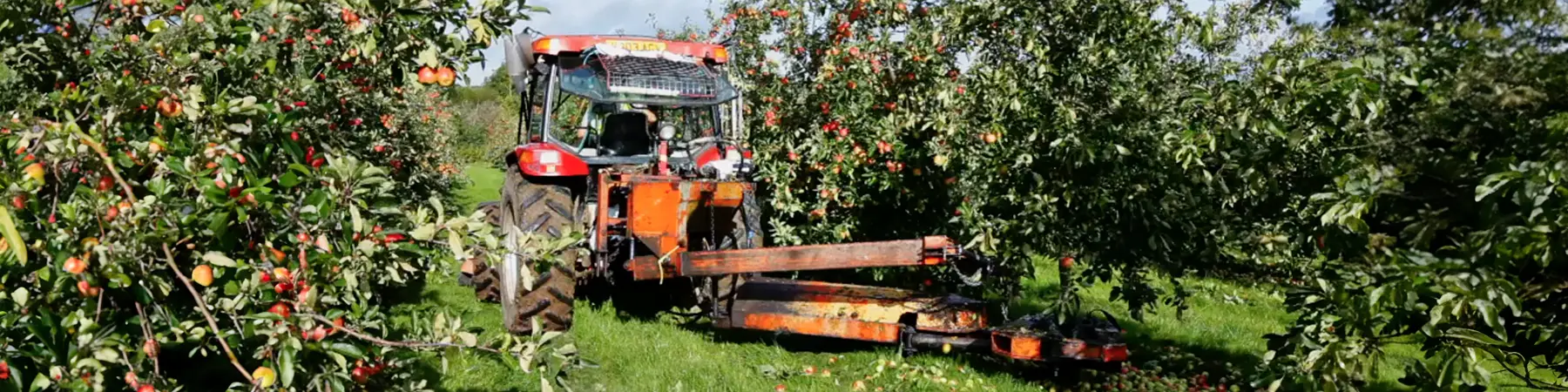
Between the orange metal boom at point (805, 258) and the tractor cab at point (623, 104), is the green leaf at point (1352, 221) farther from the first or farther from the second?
the tractor cab at point (623, 104)

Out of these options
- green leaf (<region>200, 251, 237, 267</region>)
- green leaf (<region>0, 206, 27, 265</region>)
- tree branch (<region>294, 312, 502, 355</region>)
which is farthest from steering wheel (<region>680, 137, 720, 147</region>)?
green leaf (<region>0, 206, 27, 265</region>)

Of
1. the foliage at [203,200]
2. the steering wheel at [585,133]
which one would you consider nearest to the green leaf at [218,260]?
the foliage at [203,200]

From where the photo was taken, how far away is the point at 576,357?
3441mm

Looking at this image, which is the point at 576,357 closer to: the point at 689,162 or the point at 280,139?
the point at 280,139

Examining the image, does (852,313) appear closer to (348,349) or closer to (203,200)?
(348,349)

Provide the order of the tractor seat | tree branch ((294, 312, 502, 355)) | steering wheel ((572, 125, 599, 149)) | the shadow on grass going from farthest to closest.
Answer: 1. the tractor seat
2. steering wheel ((572, 125, 599, 149))
3. the shadow on grass
4. tree branch ((294, 312, 502, 355))

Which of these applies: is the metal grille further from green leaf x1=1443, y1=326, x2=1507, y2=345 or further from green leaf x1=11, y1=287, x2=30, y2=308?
green leaf x1=1443, y1=326, x2=1507, y2=345

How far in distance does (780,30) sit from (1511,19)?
7101mm

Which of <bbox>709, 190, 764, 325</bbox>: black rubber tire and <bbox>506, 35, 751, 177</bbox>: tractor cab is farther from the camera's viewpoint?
<bbox>506, 35, 751, 177</bbox>: tractor cab

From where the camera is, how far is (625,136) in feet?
26.2

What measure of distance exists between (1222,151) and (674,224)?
3.22 m

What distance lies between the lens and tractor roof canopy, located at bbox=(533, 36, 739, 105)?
736 cm

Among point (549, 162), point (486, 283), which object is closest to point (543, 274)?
point (549, 162)

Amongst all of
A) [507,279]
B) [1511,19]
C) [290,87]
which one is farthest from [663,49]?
[1511,19]
